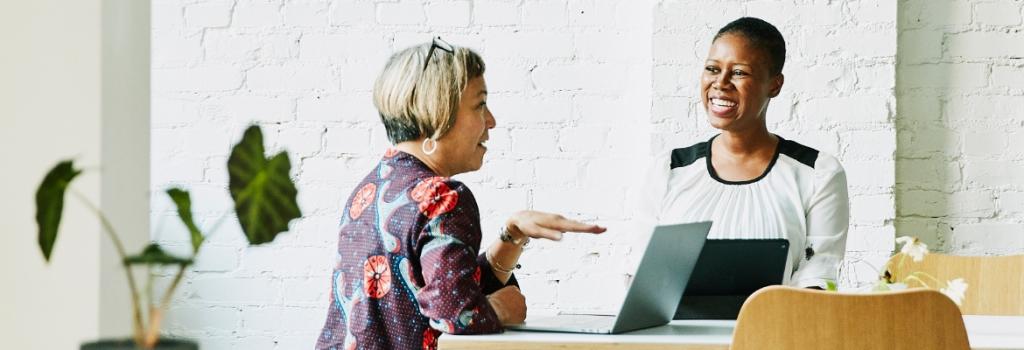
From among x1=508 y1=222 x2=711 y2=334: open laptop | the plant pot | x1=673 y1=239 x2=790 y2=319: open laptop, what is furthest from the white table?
the plant pot

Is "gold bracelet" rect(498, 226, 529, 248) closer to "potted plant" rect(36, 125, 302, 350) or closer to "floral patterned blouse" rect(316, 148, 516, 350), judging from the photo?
"floral patterned blouse" rect(316, 148, 516, 350)

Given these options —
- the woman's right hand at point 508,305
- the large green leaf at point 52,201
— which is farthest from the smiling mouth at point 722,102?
the large green leaf at point 52,201

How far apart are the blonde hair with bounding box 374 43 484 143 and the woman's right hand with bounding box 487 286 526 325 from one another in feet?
0.96

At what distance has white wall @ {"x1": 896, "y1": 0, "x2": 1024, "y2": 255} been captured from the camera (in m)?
2.98

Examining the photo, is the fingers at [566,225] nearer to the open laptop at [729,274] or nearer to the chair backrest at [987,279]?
the open laptop at [729,274]

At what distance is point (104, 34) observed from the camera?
63.9 inches

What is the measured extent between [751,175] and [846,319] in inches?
40.7

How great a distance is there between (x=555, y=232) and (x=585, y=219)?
1246 millimetres

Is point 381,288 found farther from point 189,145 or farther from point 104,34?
point 189,145

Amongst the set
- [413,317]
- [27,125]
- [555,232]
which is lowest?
[413,317]

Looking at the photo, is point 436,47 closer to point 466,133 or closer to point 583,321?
point 466,133

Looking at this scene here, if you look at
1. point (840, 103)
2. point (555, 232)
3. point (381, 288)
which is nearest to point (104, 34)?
point (381, 288)

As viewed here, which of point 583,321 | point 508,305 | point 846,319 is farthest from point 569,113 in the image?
point 846,319

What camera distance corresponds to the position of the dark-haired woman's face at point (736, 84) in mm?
2547
